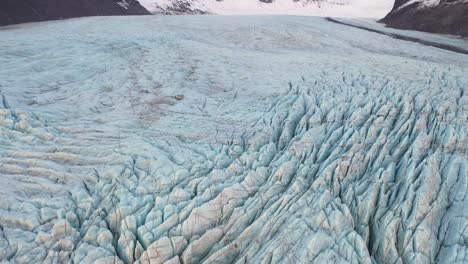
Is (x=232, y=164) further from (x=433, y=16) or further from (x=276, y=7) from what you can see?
(x=276, y=7)

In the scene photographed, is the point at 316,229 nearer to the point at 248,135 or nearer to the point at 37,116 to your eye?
the point at 248,135

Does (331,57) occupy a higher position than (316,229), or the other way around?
(331,57)

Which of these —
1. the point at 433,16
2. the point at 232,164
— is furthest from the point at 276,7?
the point at 232,164

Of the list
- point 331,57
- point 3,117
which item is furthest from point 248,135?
point 331,57

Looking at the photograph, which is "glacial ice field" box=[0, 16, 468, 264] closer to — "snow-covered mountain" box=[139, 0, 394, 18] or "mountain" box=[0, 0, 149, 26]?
"mountain" box=[0, 0, 149, 26]

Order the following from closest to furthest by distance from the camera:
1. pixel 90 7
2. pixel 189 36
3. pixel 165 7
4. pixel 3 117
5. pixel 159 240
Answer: pixel 159 240
pixel 3 117
pixel 189 36
pixel 90 7
pixel 165 7

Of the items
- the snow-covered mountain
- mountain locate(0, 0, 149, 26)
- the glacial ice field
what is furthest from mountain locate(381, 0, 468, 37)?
the snow-covered mountain
